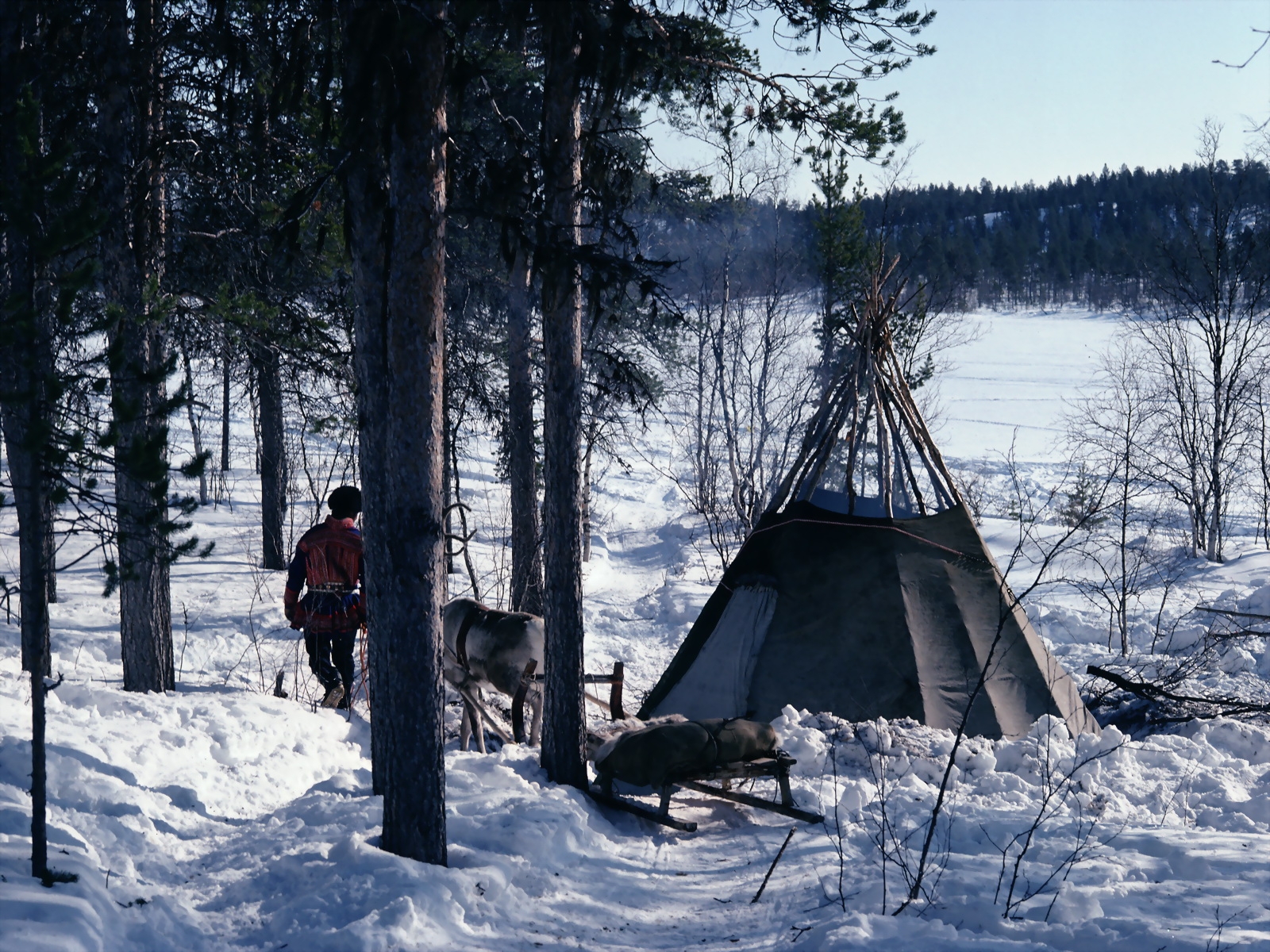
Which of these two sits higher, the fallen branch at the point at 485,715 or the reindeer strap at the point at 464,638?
the reindeer strap at the point at 464,638

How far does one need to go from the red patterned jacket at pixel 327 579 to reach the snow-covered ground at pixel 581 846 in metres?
0.84

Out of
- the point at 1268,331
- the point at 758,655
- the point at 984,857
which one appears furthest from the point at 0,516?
the point at 1268,331

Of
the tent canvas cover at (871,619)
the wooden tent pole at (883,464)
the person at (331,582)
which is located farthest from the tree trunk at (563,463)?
the wooden tent pole at (883,464)

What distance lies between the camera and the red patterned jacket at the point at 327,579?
7914 mm

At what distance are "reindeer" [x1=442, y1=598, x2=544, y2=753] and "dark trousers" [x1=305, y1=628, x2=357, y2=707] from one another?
3.02 feet

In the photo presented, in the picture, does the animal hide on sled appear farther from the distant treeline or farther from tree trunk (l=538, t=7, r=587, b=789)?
the distant treeline

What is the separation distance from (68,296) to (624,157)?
389 centimetres

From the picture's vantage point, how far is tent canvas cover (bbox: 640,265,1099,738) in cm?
777

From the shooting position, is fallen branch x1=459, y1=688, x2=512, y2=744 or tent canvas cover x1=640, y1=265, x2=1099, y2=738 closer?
fallen branch x1=459, y1=688, x2=512, y2=744

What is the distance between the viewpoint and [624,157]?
6453mm

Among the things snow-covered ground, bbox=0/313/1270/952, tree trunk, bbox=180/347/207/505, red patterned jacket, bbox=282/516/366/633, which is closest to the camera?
snow-covered ground, bbox=0/313/1270/952

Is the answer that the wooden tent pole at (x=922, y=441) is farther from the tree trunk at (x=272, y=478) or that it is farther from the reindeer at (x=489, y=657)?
the tree trunk at (x=272, y=478)

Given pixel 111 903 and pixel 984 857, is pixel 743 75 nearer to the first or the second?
pixel 984 857

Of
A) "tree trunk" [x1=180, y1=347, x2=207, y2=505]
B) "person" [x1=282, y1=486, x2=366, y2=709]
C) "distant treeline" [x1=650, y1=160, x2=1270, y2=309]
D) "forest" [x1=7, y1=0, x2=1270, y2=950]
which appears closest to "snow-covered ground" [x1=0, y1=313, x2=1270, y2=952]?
"forest" [x1=7, y1=0, x2=1270, y2=950]
